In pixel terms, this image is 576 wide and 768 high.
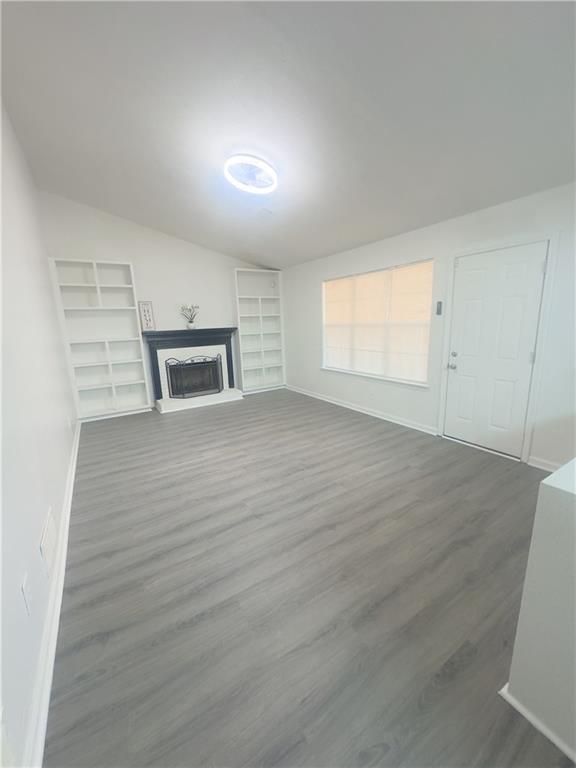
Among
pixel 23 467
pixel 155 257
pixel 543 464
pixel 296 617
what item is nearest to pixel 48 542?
pixel 23 467

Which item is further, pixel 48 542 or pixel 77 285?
pixel 77 285

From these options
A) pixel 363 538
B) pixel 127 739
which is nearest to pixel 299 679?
pixel 127 739

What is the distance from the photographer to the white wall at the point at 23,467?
1007 millimetres

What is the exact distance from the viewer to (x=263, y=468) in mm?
3023

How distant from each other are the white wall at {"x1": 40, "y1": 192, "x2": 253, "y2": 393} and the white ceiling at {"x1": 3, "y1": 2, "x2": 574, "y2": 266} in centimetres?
121

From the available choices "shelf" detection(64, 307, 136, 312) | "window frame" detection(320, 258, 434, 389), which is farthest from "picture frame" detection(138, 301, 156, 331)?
"window frame" detection(320, 258, 434, 389)

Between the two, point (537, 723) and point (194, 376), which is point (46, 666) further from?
point (194, 376)

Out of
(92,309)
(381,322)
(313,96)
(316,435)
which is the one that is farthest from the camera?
(92,309)

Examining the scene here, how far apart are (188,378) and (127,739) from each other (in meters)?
4.88

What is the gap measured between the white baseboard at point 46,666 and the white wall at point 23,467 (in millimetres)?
10

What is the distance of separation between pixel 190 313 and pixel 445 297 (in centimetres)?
412

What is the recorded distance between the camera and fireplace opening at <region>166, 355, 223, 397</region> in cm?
541

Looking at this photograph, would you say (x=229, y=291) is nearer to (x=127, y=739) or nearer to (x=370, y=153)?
(x=370, y=153)

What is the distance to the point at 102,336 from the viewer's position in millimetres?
4820
